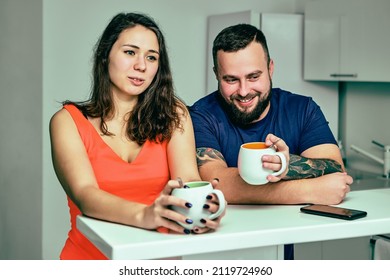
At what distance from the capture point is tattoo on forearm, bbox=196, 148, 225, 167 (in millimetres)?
1808

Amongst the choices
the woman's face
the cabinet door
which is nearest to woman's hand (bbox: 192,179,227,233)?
the woman's face

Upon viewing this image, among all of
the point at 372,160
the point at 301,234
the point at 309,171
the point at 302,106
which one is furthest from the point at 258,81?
the point at 372,160

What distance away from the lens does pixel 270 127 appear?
201 centimetres

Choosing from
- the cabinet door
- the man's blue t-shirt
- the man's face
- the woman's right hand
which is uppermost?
the cabinet door

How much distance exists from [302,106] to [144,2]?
1963 millimetres

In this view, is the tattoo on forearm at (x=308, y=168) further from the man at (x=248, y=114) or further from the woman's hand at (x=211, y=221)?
the woman's hand at (x=211, y=221)

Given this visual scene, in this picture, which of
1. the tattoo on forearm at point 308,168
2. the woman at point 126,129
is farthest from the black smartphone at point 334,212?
the woman at point 126,129

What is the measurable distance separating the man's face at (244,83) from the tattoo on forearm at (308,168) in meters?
0.29

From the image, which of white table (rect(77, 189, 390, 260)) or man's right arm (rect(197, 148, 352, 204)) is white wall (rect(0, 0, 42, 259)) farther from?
white table (rect(77, 189, 390, 260))

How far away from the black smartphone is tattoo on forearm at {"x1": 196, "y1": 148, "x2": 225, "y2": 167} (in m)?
0.44

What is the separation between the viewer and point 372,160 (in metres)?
3.68

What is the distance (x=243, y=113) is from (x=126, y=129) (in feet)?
1.34

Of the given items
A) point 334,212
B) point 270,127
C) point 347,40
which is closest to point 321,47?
point 347,40

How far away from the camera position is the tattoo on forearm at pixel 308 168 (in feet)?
5.56
